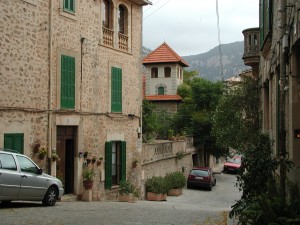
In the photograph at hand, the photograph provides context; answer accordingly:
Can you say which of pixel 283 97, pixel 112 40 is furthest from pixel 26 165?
pixel 112 40

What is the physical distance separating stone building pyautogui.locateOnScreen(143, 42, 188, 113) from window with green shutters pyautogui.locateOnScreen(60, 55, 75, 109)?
33.7 m

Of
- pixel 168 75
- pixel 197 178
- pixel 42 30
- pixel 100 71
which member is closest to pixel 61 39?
pixel 42 30

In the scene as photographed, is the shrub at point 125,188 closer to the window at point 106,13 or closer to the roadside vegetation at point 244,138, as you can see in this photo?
the roadside vegetation at point 244,138

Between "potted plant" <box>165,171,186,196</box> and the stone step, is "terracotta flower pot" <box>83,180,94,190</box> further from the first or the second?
"potted plant" <box>165,171,186,196</box>

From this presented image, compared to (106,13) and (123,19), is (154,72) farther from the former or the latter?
(106,13)

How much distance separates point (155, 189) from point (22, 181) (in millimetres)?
12186

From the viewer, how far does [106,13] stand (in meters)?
20.0

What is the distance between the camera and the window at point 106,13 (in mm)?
19656

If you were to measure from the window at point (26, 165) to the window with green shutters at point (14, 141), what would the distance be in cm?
187

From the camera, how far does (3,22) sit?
14062mm

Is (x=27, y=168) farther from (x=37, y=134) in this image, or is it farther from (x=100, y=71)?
(x=100, y=71)

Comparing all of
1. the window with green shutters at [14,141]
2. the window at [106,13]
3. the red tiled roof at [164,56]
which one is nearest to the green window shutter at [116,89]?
the window at [106,13]

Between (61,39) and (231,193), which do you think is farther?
(231,193)

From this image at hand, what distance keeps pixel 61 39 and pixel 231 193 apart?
17.4 metres
